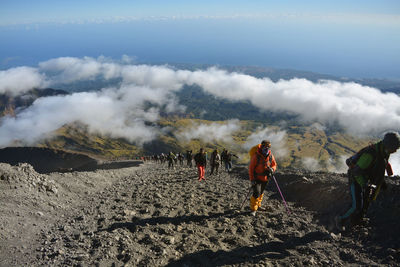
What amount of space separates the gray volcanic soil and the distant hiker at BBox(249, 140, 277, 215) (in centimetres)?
87

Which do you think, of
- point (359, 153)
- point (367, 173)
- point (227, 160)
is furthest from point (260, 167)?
point (227, 160)

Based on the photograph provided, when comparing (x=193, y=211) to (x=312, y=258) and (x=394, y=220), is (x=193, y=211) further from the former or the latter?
(x=394, y=220)

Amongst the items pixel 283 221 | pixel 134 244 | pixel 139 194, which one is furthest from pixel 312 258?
pixel 139 194

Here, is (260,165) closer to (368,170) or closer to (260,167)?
(260,167)

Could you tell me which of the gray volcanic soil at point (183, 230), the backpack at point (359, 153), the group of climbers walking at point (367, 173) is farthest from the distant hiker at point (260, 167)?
the group of climbers walking at point (367, 173)

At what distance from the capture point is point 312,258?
5930mm

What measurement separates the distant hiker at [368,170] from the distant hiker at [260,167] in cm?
262

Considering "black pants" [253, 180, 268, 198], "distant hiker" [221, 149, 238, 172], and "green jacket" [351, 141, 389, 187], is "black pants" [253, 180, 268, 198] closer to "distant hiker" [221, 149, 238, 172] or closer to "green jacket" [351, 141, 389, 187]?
"green jacket" [351, 141, 389, 187]

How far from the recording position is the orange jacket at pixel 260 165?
29.4 feet

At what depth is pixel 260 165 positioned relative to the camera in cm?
905

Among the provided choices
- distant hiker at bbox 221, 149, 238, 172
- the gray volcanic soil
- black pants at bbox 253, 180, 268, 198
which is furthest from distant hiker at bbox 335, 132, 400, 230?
distant hiker at bbox 221, 149, 238, 172

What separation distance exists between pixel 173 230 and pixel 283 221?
3802 millimetres

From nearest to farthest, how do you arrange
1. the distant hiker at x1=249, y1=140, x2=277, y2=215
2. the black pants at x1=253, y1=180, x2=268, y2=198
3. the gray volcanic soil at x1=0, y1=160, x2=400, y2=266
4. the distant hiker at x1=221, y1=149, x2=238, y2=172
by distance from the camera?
the gray volcanic soil at x1=0, y1=160, x2=400, y2=266 → the distant hiker at x1=249, y1=140, x2=277, y2=215 → the black pants at x1=253, y1=180, x2=268, y2=198 → the distant hiker at x1=221, y1=149, x2=238, y2=172

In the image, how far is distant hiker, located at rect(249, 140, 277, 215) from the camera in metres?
8.92
